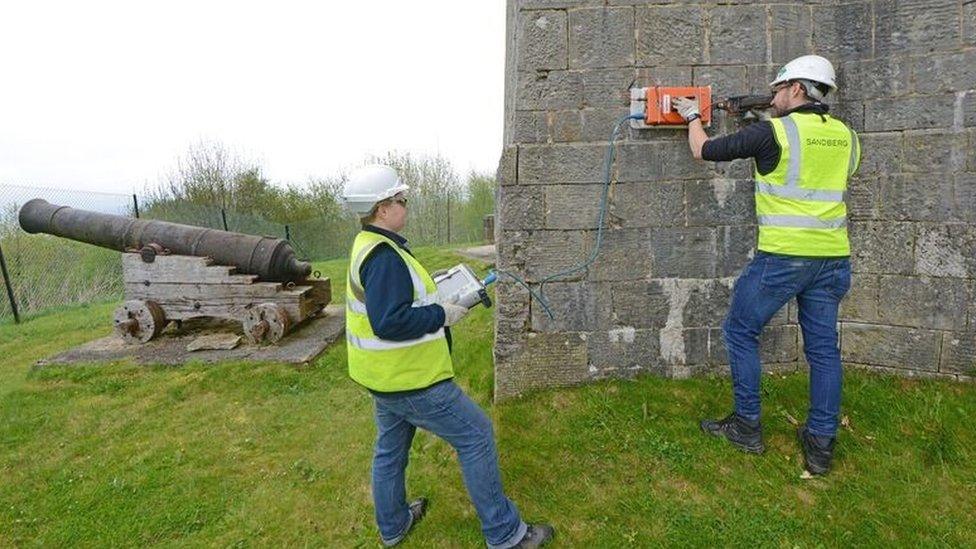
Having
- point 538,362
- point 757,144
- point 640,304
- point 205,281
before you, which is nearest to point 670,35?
point 757,144

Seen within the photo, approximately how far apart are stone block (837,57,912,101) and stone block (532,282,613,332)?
2.09 m

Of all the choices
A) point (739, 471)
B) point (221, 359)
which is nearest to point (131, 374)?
point (221, 359)

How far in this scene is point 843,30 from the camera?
3.45 m

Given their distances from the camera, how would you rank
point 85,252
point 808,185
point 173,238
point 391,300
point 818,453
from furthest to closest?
point 85,252
point 173,238
point 818,453
point 808,185
point 391,300

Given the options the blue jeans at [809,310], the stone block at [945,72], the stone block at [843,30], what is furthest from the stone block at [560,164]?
the stone block at [945,72]

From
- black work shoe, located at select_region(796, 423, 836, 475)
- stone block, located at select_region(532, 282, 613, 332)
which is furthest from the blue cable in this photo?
black work shoe, located at select_region(796, 423, 836, 475)

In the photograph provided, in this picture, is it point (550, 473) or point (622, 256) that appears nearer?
point (550, 473)

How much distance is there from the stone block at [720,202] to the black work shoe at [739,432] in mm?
1304

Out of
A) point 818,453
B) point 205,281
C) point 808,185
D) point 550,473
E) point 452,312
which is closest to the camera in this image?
point 452,312

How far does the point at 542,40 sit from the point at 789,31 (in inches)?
64.6

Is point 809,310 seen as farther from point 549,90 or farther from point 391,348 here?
point 391,348

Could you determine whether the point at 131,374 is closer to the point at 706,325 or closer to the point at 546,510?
the point at 546,510

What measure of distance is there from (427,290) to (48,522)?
2994mm

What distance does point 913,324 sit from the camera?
352 cm
